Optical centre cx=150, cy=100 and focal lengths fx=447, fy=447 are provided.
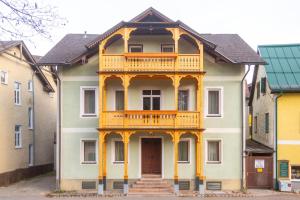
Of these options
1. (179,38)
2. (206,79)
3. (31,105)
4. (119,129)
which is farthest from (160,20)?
(31,105)

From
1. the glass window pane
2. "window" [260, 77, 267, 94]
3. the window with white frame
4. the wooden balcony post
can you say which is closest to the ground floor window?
"window" [260, 77, 267, 94]

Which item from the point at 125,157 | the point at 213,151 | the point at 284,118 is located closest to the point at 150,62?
the point at 125,157

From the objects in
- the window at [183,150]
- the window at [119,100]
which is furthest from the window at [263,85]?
the window at [119,100]

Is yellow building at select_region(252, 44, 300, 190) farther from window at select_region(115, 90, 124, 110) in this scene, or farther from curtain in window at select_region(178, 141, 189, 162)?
window at select_region(115, 90, 124, 110)

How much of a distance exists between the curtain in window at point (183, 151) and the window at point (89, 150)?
16.4ft

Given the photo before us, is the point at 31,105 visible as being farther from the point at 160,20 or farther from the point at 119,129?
the point at 160,20

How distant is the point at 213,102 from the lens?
86.9 ft

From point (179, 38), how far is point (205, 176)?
8113 mm

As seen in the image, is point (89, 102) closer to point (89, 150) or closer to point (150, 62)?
point (89, 150)

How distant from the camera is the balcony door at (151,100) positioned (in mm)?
26484

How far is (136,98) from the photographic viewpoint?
26375 millimetres

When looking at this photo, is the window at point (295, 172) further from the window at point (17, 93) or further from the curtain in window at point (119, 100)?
the window at point (17, 93)

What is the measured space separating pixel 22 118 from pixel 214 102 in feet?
46.9

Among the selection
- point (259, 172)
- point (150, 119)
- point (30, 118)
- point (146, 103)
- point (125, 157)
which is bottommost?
point (259, 172)
